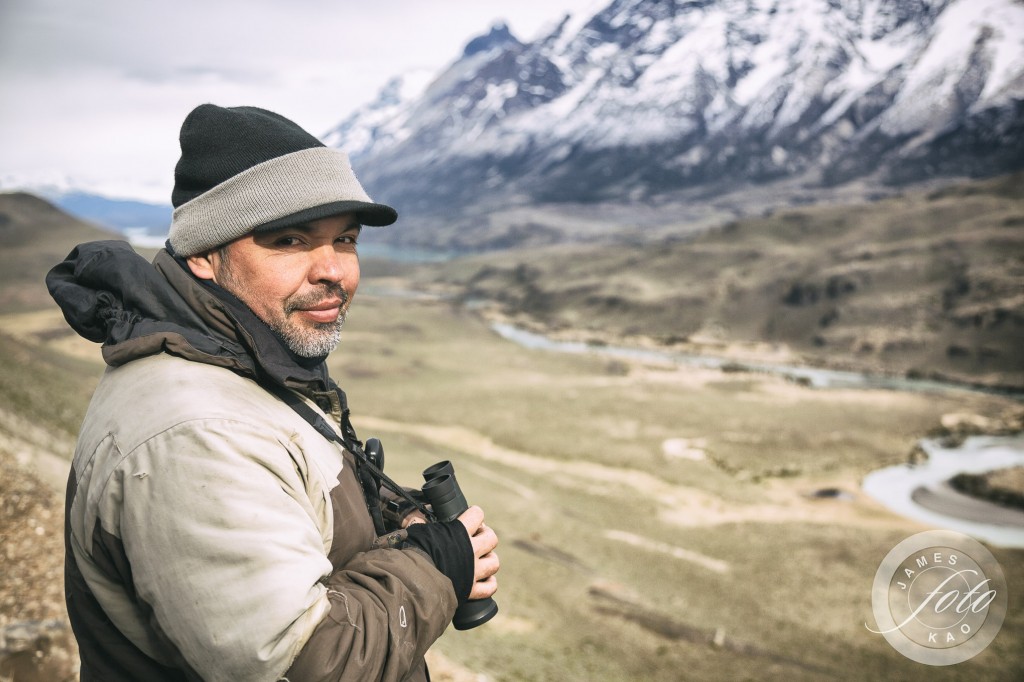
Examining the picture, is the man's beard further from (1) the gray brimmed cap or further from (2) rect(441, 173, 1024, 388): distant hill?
(2) rect(441, 173, 1024, 388): distant hill

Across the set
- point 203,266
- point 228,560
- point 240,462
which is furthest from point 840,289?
point 228,560

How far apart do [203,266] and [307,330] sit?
0.53 metres

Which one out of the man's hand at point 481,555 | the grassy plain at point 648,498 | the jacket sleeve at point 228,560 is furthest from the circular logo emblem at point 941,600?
the jacket sleeve at point 228,560

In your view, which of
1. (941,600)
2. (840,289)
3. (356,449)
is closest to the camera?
(356,449)

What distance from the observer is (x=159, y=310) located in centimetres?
257

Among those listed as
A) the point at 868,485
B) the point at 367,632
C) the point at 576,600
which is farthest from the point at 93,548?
the point at 868,485

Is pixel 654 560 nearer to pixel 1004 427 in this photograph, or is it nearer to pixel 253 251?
pixel 253 251

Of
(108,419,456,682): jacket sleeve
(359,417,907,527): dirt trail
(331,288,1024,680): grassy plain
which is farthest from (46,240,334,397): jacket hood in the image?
(359,417,907,527): dirt trail

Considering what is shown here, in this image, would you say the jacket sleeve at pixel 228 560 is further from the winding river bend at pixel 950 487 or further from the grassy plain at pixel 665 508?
the winding river bend at pixel 950 487

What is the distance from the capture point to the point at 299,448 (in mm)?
2375

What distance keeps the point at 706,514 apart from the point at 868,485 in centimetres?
1361

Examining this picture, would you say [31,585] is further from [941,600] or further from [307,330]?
[941,600]

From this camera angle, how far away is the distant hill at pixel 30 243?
296ft

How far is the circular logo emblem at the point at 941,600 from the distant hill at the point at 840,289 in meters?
57.9
